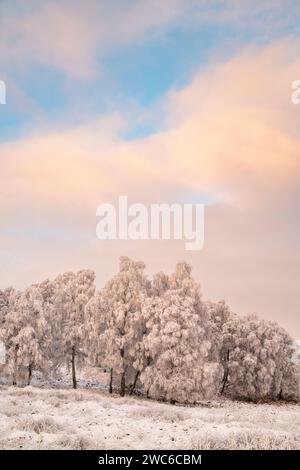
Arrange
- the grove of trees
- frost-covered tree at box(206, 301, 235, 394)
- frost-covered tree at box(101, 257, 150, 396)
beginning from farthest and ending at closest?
frost-covered tree at box(206, 301, 235, 394) → frost-covered tree at box(101, 257, 150, 396) → the grove of trees

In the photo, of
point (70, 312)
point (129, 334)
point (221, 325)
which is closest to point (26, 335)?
point (70, 312)

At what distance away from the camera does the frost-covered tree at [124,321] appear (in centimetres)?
4062

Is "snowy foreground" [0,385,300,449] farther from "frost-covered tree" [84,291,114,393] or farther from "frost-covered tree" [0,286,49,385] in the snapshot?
"frost-covered tree" [0,286,49,385]

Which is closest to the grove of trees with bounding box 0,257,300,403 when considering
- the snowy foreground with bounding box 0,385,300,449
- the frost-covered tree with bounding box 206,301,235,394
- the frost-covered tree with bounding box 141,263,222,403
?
the frost-covered tree with bounding box 141,263,222,403

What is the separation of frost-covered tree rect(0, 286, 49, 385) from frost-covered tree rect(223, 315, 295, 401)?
22.7m

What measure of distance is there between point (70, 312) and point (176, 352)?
545 inches

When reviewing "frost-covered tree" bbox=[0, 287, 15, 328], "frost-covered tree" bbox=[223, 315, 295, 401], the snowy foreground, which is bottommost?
"frost-covered tree" bbox=[223, 315, 295, 401]

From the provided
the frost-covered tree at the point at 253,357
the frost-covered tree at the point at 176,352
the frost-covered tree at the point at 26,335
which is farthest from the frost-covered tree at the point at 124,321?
the frost-covered tree at the point at 253,357

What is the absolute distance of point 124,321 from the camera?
41.6 meters

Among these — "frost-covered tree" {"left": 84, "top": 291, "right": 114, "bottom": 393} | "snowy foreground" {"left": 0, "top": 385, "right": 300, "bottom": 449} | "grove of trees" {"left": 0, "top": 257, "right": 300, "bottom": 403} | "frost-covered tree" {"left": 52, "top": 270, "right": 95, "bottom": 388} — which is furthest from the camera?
"frost-covered tree" {"left": 52, "top": 270, "right": 95, "bottom": 388}

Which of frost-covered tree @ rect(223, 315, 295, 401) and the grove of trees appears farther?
frost-covered tree @ rect(223, 315, 295, 401)

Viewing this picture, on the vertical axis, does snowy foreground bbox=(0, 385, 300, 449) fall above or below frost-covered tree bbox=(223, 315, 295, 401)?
above

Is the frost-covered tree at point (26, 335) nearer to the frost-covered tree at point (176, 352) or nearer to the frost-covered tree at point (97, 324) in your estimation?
the frost-covered tree at point (97, 324)

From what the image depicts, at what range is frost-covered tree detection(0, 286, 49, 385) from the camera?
42.2m
